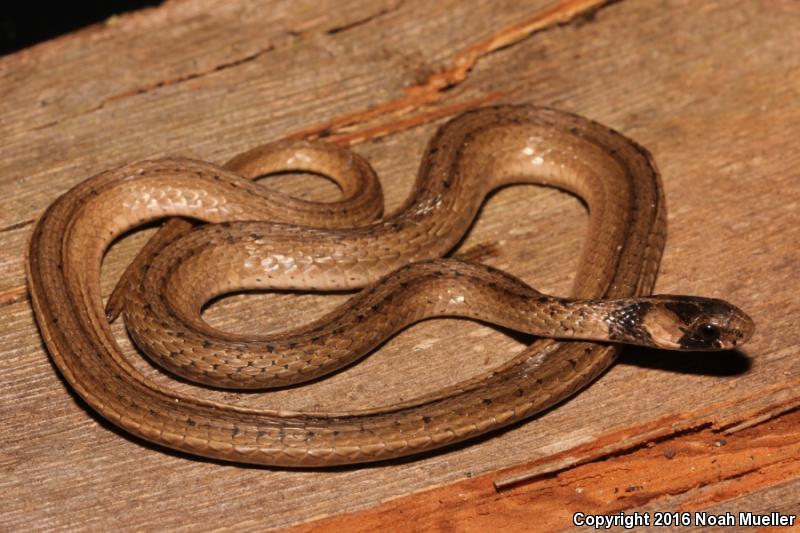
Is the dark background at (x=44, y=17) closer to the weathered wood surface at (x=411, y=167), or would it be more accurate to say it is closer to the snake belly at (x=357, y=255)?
the weathered wood surface at (x=411, y=167)

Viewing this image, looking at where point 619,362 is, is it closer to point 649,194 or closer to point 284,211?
point 649,194

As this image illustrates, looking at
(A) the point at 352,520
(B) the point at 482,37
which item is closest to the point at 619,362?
(A) the point at 352,520

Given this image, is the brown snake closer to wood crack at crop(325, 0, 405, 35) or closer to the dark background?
wood crack at crop(325, 0, 405, 35)

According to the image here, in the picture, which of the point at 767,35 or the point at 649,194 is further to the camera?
the point at 767,35

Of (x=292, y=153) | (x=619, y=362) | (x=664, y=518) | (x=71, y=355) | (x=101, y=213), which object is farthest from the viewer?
(x=292, y=153)

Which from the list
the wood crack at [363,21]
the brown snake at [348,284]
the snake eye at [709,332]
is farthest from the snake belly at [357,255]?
the wood crack at [363,21]

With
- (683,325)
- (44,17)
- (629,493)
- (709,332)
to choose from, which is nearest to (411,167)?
(683,325)

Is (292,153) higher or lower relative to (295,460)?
higher
